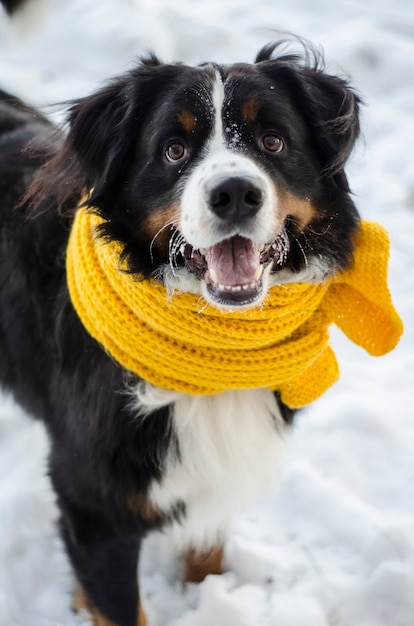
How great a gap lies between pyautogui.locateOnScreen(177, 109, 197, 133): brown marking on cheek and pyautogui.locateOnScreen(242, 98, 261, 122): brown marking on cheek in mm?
121

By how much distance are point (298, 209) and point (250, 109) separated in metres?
0.27

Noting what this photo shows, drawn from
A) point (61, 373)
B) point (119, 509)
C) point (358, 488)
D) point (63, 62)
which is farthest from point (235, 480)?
point (63, 62)

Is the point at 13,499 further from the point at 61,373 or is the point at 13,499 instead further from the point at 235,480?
the point at 235,480

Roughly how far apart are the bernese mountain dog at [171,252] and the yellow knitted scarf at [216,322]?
0.04 metres

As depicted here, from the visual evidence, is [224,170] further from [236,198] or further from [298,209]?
[298,209]

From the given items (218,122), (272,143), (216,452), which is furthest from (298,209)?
(216,452)

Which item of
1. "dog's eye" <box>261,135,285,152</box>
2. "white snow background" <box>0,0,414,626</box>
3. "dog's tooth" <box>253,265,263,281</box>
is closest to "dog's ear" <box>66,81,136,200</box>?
"dog's eye" <box>261,135,285,152</box>

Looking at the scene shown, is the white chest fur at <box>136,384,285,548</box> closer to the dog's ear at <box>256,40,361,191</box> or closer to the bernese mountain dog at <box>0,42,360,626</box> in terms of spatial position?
the bernese mountain dog at <box>0,42,360,626</box>

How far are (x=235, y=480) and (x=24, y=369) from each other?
77cm

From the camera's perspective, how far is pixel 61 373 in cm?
203

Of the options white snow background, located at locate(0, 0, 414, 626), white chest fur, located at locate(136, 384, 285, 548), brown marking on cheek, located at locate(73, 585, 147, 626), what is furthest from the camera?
white snow background, located at locate(0, 0, 414, 626)

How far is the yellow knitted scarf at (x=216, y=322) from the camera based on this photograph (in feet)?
5.78

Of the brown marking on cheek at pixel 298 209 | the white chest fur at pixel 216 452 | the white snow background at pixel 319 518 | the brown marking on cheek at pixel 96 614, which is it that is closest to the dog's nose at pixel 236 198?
the brown marking on cheek at pixel 298 209

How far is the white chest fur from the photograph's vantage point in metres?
1.88
